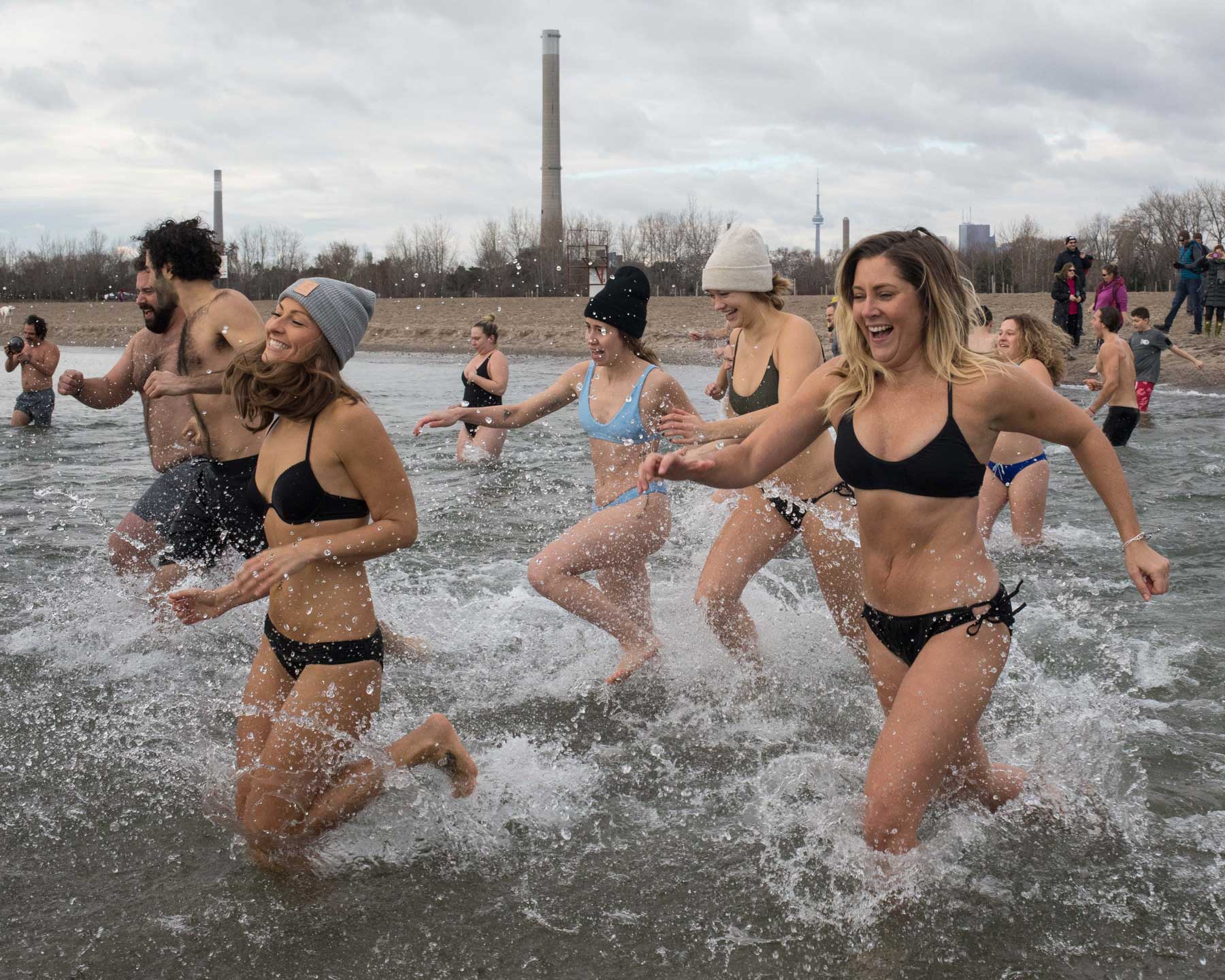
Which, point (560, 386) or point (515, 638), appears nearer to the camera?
point (560, 386)

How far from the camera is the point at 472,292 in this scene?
6894 centimetres

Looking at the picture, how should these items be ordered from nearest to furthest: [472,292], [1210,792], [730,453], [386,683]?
[730,453]
[1210,792]
[386,683]
[472,292]

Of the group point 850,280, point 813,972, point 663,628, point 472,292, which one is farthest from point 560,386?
point 472,292

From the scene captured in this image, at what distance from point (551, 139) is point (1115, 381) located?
74928 mm

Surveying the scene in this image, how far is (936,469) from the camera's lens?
338cm

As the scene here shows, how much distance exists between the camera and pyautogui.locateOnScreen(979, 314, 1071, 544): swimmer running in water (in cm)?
808

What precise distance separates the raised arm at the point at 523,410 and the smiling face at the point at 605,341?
0.26 meters

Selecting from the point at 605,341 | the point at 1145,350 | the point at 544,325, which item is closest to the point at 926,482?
the point at 605,341

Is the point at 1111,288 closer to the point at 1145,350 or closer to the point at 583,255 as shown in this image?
the point at 1145,350

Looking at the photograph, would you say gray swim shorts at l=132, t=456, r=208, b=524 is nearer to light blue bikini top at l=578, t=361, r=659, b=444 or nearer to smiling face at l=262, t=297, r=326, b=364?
light blue bikini top at l=578, t=361, r=659, b=444

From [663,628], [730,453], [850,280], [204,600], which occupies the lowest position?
[663,628]

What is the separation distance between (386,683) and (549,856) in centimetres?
198

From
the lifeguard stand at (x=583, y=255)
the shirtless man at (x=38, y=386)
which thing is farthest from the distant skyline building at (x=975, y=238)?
the shirtless man at (x=38, y=386)

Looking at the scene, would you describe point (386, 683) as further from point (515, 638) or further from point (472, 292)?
point (472, 292)
